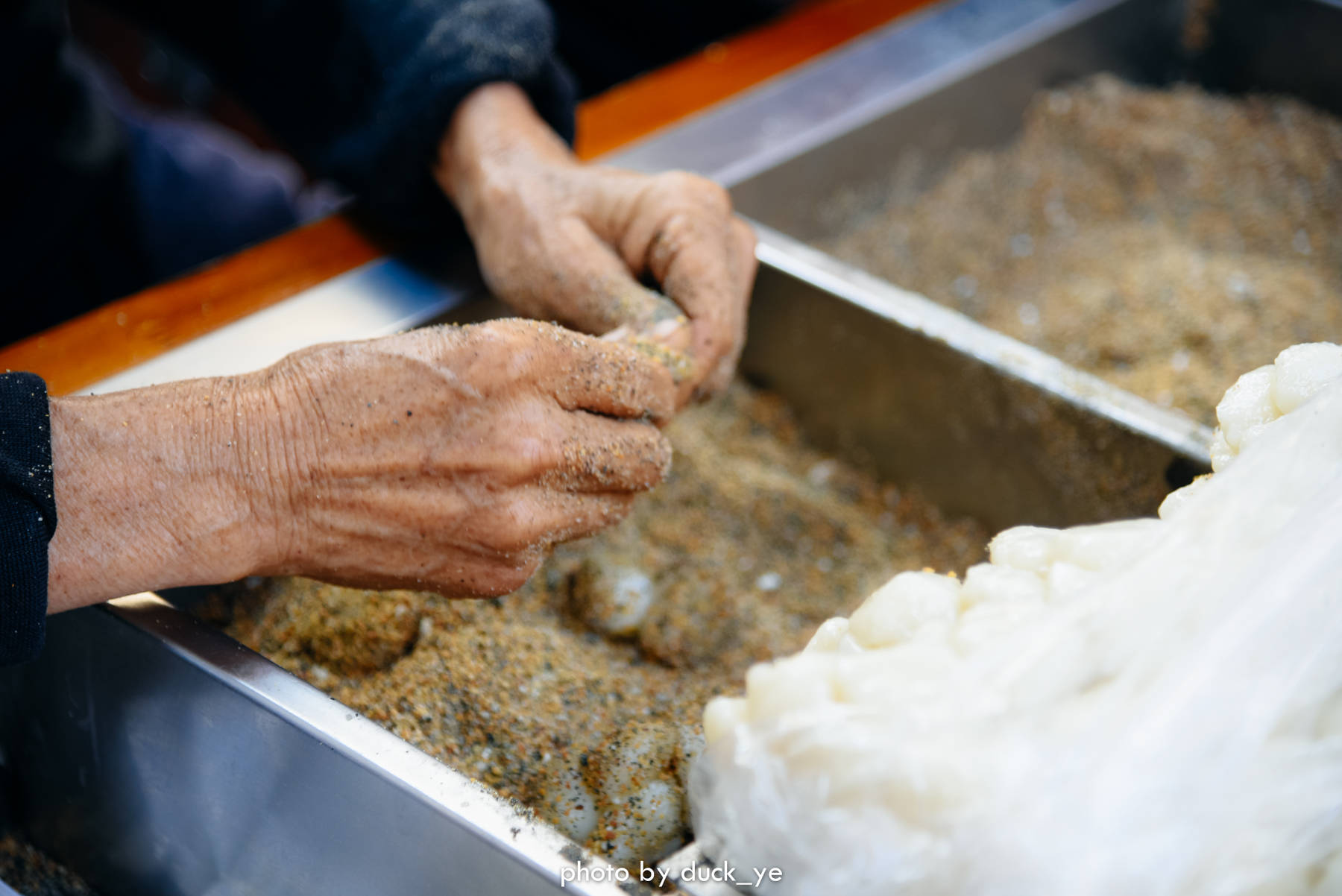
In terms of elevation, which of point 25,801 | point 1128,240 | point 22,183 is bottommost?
point 25,801

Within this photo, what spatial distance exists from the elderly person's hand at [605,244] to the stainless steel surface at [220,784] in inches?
20.2

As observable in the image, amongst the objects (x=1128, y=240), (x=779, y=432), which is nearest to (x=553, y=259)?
(x=779, y=432)

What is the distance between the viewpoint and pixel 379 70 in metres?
1.50

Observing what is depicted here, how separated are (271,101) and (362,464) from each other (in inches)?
39.5

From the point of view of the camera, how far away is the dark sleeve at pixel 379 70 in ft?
4.73

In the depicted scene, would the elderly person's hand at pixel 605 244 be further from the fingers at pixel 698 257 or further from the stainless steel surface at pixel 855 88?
the stainless steel surface at pixel 855 88

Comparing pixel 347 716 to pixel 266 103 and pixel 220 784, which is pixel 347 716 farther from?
pixel 266 103

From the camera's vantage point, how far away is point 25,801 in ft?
3.67

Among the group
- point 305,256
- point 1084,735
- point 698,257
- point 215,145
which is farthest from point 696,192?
point 215,145

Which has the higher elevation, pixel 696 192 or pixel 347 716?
pixel 696 192

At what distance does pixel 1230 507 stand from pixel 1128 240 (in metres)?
1.32

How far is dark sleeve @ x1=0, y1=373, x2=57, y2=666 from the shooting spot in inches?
31.4

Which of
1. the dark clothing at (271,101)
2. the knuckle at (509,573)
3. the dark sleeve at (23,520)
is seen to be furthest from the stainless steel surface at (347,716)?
the dark clothing at (271,101)

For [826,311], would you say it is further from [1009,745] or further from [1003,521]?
[1009,745]
